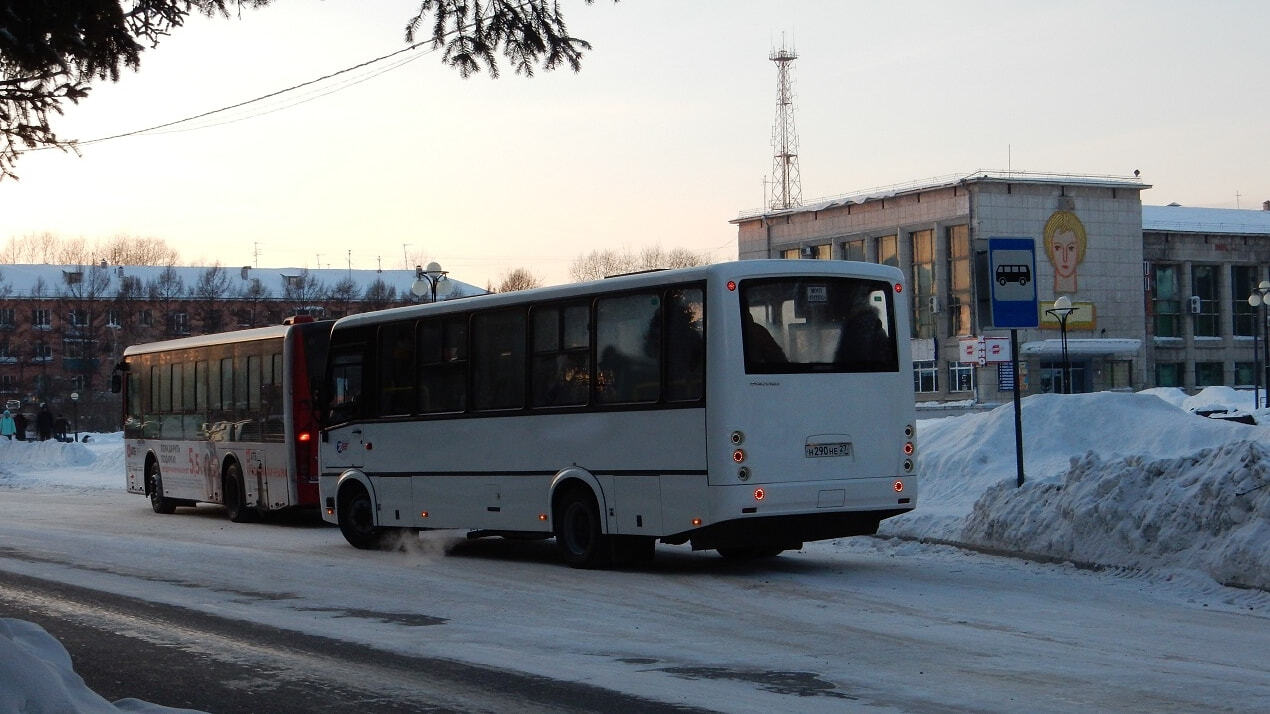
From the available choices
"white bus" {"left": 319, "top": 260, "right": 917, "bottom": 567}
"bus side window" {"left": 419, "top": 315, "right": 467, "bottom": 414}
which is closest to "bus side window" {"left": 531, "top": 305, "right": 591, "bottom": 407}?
"white bus" {"left": 319, "top": 260, "right": 917, "bottom": 567}

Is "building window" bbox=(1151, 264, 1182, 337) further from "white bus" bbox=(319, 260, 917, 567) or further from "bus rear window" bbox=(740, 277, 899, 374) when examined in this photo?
"bus rear window" bbox=(740, 277, 899, 374)

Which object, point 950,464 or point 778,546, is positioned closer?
point 778,546

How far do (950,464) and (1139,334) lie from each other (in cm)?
6679

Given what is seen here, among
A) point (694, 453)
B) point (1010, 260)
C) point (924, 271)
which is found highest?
point (924, 271)

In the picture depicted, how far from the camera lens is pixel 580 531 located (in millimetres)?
15742

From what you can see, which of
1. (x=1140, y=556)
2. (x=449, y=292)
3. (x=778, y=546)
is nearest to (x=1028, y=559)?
(x=1140, y=556)

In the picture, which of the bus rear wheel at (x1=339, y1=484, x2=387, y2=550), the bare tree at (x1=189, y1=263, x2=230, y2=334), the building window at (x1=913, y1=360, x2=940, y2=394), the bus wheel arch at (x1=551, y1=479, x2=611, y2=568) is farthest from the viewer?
the bare tree at (x1=189, y1=263, x2=230, y2=334)

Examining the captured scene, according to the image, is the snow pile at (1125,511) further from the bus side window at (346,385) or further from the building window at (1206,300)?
the building window at (1206,300)

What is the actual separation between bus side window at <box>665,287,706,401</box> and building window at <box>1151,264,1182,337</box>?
78.5 metres

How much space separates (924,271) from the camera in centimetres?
8356

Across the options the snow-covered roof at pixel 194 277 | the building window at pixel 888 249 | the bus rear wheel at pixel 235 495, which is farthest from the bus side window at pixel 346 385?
the snow-covered roof at pixel 194 277

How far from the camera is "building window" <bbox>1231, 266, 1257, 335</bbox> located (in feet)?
296

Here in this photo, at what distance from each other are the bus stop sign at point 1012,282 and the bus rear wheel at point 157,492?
53.4 ft

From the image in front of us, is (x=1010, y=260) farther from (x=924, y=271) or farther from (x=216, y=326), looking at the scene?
(x=216, y=326)
